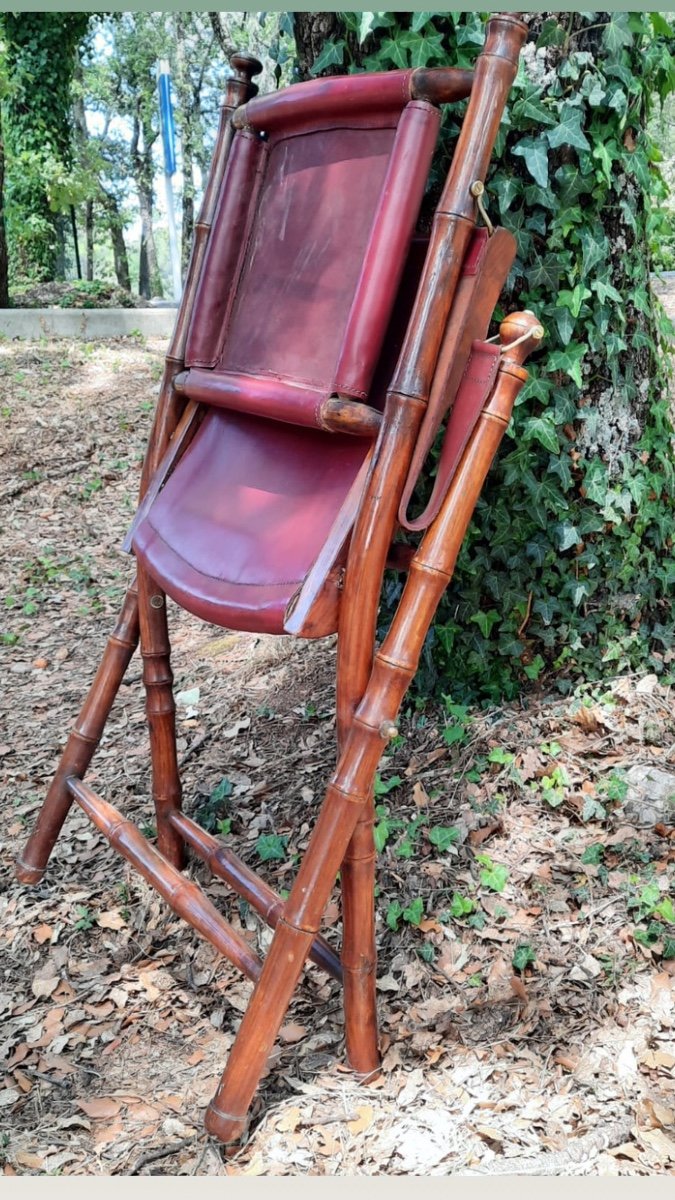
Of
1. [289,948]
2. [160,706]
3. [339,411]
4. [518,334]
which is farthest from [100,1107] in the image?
[518,334]

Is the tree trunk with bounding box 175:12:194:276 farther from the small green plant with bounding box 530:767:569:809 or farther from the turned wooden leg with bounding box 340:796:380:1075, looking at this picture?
the turned wooden leg with bounding box 340:796:380:1075

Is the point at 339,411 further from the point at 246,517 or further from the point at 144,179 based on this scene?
the point at 144,179

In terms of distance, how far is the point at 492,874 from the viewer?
7.38ft

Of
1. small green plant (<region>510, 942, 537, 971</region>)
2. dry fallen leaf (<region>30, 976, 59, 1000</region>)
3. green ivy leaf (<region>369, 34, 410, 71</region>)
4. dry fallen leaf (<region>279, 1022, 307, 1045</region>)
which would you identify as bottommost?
dry fallen leaf (<region>30, 976, 59, 1000</region>)

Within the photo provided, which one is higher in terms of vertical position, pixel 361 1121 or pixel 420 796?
pixel 420 796

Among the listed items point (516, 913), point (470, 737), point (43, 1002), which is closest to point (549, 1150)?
point (516, 913)

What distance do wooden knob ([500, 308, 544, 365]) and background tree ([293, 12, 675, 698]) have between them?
0.67 meters

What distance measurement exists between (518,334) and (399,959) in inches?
54.8

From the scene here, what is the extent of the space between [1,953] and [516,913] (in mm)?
1288

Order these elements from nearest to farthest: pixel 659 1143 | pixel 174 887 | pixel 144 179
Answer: pixel 659 1143 < pixel 174 887 < pixel 144 179

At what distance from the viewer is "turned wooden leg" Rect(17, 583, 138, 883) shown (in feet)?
7.70

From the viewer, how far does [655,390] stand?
256cm

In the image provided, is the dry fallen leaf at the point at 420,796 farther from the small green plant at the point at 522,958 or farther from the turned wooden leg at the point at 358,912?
the turned wooden leg at the point at 358,912

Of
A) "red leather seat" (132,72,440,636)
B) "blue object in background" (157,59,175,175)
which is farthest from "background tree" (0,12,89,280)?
"red leather seat" (132,72,440,636)
